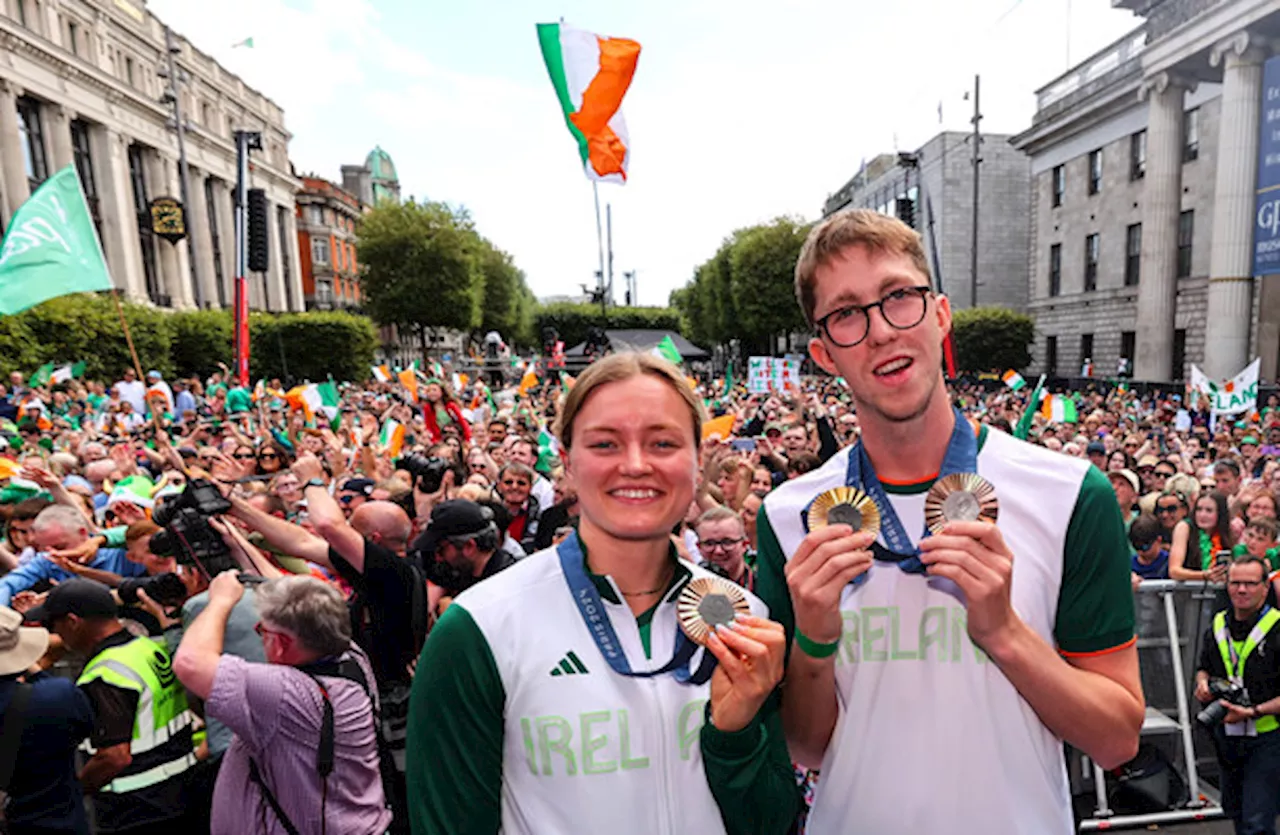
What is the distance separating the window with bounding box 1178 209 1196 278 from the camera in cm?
2792

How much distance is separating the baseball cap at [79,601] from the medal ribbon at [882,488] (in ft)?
11.5

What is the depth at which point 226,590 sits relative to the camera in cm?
327

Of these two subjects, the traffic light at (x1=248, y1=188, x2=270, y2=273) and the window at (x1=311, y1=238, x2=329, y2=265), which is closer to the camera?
the traffic light at (x1=248, y1=188, x2=270, y2=273)

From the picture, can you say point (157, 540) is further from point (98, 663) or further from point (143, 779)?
point (143, 779)

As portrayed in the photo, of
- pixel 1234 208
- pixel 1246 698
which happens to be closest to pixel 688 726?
pixel 1246 698

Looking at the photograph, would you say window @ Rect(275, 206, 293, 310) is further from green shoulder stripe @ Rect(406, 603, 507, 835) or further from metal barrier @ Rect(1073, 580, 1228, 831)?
green shoulder stripe @ Rect(406, 603, 507, 835)

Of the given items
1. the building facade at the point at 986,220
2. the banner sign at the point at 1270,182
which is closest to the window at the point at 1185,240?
the banner sign at the point at 1270,182

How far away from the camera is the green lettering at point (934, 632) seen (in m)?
1.64

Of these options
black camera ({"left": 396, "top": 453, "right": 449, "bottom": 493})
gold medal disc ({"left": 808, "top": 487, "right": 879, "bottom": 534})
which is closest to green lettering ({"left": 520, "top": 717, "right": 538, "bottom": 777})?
gold medal disc ({"left": 808, "top": 487, "right": 879, "bottom": 534})

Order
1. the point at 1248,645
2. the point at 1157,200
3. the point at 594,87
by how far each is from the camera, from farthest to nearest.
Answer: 1. the point at 1157,200
2. the point at 594,87
3. the point at 1248,645

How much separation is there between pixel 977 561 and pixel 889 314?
602mm

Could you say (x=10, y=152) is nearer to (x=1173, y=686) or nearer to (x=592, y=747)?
(x=592, y=747)

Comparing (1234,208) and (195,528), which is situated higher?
(1234,208)

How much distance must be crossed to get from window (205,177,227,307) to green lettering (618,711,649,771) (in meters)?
53.5
